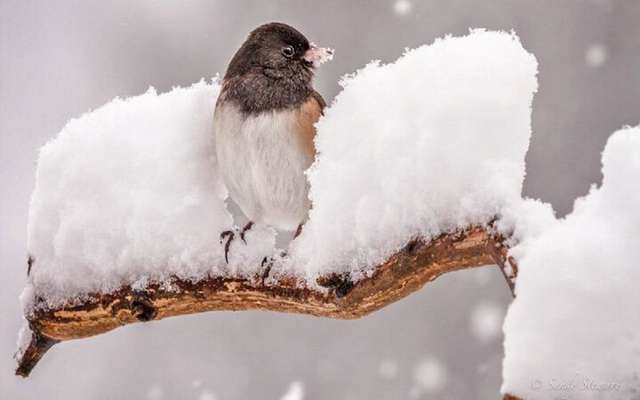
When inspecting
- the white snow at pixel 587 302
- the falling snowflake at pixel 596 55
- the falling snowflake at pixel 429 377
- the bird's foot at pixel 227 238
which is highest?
the falling snowflake at pixel 596 55

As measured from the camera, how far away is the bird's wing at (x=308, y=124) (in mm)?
1585

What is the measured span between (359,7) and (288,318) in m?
1.69

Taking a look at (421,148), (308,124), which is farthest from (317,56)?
(421,148)

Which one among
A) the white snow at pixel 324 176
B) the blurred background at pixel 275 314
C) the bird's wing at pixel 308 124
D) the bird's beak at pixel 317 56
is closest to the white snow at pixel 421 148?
the white snow at pixel 324 176

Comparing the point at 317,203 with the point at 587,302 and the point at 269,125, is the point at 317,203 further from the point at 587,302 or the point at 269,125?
the point at 587,302

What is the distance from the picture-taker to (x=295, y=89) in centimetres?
166

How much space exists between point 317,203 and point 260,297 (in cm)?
26

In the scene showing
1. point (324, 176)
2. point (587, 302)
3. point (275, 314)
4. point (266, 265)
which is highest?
point (275, 314)

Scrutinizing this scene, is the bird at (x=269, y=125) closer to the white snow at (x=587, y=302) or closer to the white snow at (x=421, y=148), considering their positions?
the white snow at (x=421, y=148)

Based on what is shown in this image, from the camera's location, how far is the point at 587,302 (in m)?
0.87

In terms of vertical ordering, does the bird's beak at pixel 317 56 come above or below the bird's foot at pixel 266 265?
above

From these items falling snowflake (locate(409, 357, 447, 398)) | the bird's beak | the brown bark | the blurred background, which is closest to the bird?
the bird's beak

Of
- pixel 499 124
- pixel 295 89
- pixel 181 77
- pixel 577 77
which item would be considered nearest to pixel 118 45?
pixel 181 77

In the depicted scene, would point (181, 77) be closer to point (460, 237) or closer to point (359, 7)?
point (359, 7)
